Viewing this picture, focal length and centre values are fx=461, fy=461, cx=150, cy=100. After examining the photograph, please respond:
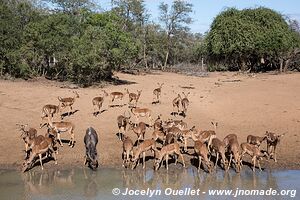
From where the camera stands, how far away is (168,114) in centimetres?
2272

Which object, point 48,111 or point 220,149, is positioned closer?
point 220,149

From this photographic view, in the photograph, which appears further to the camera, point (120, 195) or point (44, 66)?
point (44, 66)

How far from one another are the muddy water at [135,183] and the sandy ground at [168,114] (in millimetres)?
970

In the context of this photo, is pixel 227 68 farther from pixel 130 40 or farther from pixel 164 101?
pixel 164 101

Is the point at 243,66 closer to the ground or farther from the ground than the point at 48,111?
farther from the ground

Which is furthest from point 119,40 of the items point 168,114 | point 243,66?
point 243,66

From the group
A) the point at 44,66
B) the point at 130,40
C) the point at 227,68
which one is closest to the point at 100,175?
the point at 130,40

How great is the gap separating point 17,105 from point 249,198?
14.9 m

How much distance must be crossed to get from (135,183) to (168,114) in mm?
8822

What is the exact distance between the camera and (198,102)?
2561 cm

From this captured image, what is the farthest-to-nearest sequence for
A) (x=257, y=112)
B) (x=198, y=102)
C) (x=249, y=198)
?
(x=198, y=102), (x=257, y=112), (x=249, y=198)

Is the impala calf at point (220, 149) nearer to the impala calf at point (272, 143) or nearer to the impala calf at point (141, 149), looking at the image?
the impala calf at point (272, 143)

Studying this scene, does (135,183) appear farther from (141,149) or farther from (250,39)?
(250,39)

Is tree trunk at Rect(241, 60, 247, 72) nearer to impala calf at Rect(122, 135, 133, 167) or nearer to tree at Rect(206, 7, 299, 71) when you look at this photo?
tree at Rect(206, 7, 299, 71)
